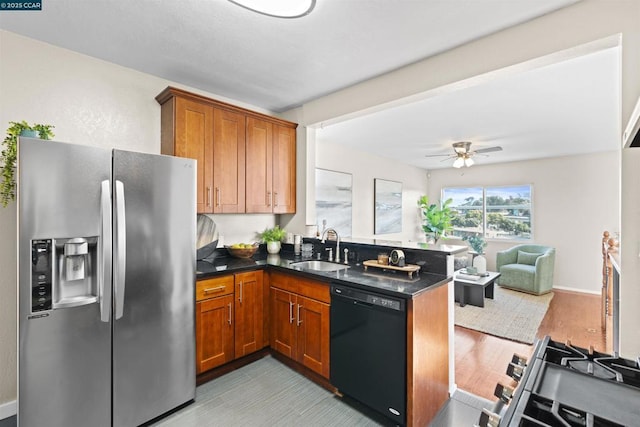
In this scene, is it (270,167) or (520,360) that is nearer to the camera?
(520,360)

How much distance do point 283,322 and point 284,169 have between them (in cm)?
165

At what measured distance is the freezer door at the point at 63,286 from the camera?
1542 millimetres

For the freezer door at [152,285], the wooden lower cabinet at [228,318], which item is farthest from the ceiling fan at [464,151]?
the freezer door at [152,285]

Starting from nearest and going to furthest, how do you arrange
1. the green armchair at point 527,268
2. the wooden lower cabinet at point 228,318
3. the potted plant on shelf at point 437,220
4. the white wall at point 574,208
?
the wooden lower cabinet at point 228,318, the green armchair at point 527,268, the white wall at point 574,208, the potted plant on shelf at point 437,220

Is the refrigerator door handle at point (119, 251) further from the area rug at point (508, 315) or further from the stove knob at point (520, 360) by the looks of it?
the area rug at point (508, 315)

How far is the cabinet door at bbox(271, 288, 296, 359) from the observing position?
255 cm

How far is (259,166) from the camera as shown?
3096mm

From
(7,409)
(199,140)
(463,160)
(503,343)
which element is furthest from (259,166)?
(463,160)

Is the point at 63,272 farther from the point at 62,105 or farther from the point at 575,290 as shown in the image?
the point at 575,290

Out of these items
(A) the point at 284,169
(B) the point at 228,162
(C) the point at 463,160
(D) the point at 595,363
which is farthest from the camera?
(C) the point at 463,160

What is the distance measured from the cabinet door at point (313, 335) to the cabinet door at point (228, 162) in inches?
44.6

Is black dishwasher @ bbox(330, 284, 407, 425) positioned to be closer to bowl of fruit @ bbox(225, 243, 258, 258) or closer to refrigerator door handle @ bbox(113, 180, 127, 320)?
bowl of fruit @ bbox(225, 243, 258, 258)

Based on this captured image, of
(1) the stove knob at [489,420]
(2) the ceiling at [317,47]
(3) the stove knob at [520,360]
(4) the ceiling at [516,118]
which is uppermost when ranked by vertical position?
(2) the ceiling at [317,47]

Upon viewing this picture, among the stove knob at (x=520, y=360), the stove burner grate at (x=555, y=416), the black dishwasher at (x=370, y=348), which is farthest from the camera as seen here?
the black dishwasher at (x=370, y=348)
